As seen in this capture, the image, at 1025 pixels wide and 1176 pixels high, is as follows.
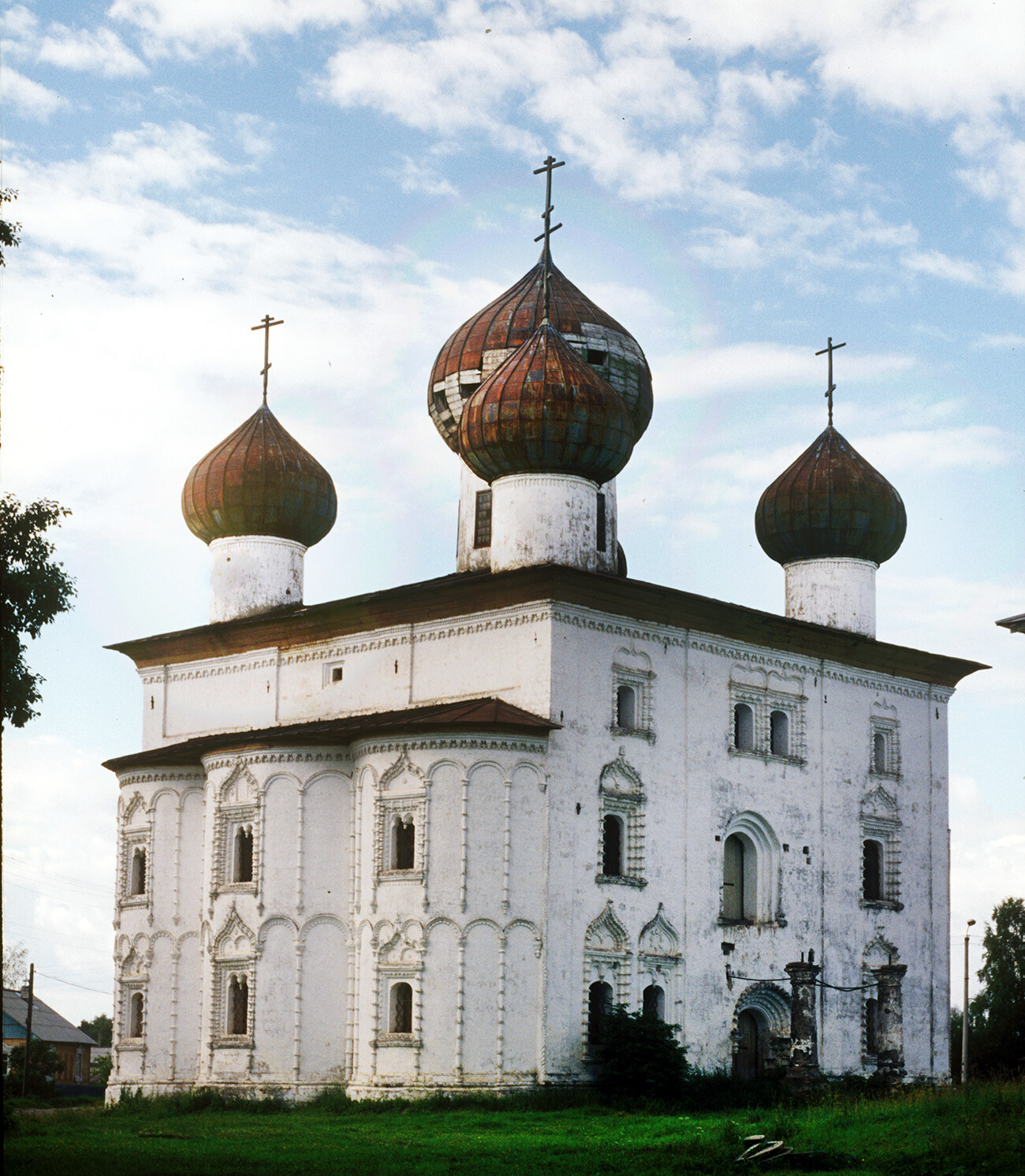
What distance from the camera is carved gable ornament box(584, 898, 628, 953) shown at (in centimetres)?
2477

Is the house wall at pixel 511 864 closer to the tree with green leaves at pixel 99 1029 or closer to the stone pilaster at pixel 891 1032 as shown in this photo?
the stone pilaster at pixel 891 1032

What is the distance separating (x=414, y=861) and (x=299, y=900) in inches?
86.5

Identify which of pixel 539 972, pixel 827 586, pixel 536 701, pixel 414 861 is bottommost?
pixel 539 972

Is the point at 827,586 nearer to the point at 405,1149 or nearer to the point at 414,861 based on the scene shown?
the point at 414,861

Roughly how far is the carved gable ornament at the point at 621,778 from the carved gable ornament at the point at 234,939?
5.69 metres

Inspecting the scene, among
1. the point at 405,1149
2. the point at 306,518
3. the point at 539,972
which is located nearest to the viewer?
the point at 405,1149

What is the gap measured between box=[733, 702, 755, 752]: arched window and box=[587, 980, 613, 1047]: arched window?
5.02 meters

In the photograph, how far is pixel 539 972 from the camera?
23969 millimetres

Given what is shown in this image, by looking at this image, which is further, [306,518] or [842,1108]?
[306,518]

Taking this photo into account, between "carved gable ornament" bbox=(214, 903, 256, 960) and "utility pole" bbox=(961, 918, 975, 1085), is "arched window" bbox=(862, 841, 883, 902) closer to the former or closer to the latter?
"utility pole" bbox=(961, 918, 975, 1085)

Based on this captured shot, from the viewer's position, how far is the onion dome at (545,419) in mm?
26656

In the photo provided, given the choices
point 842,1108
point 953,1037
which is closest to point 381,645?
point 842,1108

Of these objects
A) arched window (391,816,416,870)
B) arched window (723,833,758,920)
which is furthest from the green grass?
arched window (723,833,758,920)

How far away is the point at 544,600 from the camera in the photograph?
25312 millimetres
